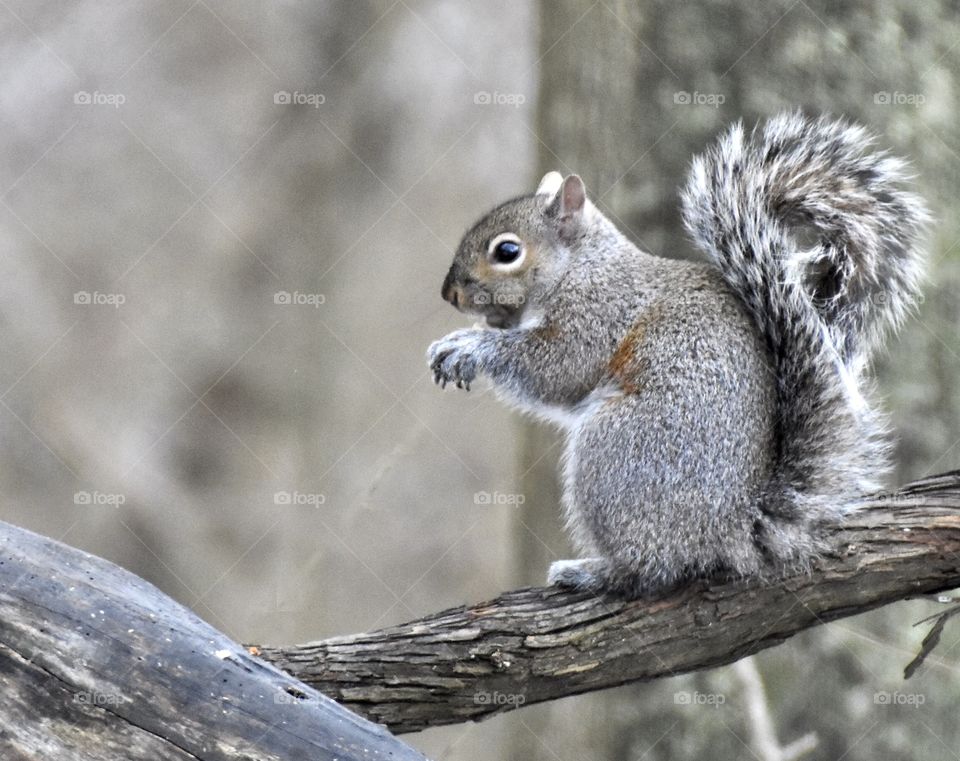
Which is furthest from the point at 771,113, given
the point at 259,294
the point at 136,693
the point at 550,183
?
the point at 259,294

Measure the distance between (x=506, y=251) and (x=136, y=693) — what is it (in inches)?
62.2

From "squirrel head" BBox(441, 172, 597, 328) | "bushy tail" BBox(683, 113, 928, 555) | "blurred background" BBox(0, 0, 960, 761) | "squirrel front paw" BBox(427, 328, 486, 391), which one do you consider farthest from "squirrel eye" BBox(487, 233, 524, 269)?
"blurred background" BBox(0, 0, 960, 761)

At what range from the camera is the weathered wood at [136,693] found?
192 cm

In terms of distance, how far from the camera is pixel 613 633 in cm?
260

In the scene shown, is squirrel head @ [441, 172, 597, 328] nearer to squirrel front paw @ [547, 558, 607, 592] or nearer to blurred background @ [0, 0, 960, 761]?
squirrel front paw @ [547, 558, 607, 592]

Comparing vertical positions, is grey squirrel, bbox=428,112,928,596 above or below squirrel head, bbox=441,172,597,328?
below

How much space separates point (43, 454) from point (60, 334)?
65 cm

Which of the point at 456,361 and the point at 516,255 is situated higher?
the point at 516,255

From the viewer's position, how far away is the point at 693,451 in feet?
8.63

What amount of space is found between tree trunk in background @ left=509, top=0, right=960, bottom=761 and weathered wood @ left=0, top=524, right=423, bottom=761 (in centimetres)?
162

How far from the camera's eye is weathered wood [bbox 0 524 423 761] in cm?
192

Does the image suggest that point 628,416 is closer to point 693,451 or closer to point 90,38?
point 693,451

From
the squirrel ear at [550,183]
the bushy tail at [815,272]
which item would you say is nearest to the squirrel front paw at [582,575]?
the bushy tail at [815,272]

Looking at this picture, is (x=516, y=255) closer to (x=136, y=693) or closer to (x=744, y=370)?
(x=744, y=370)
